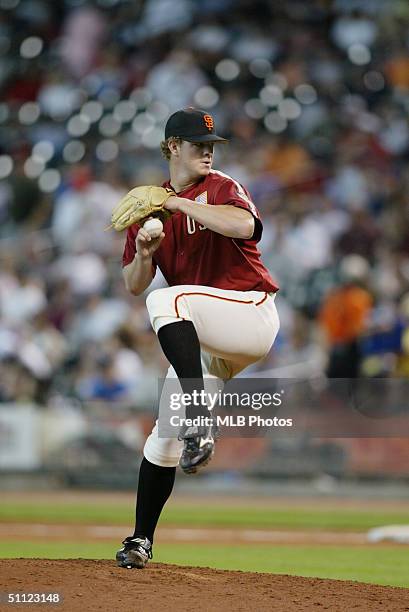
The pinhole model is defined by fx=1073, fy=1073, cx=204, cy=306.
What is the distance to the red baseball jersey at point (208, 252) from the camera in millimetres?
5027

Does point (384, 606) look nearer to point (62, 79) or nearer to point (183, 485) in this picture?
point (183, 485)

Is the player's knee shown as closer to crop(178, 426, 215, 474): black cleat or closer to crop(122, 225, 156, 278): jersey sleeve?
crop(178, 426, 215, 474): black cleat

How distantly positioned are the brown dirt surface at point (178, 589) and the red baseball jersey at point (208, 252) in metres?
1.38

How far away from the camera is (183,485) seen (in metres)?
11.9

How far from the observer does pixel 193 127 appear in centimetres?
504

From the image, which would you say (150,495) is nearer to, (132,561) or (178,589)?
(132,561)

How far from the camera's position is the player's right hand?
4.85 metres

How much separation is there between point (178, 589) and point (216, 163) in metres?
9.05

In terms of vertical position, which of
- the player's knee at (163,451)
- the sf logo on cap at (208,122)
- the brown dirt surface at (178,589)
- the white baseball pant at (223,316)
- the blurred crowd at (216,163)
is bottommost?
the brown dirt surface at (178,589)

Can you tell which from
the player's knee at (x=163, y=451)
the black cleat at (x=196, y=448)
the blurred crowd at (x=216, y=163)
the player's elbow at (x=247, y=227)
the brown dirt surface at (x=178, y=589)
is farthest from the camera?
the blurred crowd at (x=216, y=163)

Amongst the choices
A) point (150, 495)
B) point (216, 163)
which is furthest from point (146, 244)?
point (216, 163)

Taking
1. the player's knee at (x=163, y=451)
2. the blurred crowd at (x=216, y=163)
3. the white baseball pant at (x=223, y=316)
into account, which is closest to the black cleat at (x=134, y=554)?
the player's knee at (x=163, y=451)

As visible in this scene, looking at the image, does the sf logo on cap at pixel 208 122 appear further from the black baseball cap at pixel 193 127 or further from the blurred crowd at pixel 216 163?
the blurred crowd at pixel 216 163

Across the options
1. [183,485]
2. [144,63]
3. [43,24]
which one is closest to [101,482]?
[183,485]
